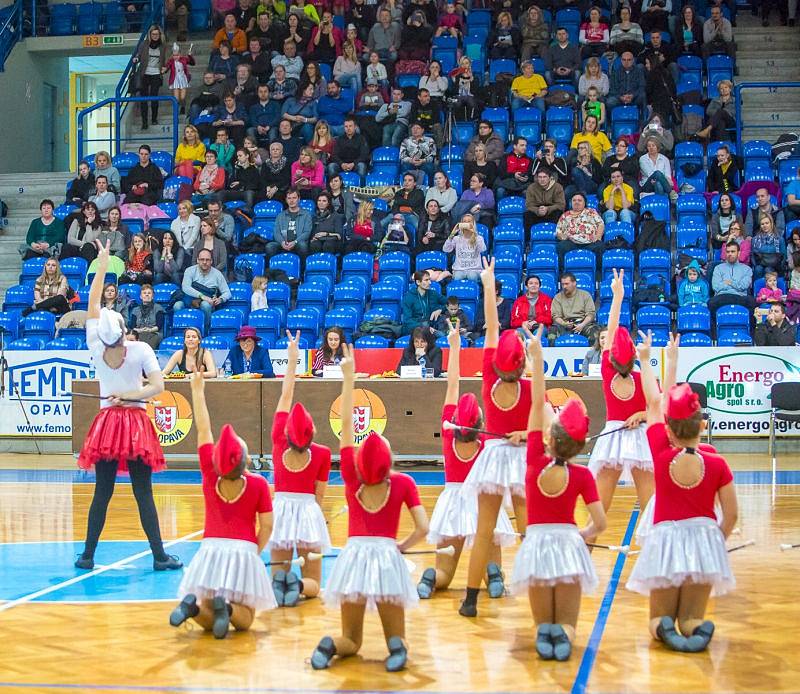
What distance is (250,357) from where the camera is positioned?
1438 centimetres

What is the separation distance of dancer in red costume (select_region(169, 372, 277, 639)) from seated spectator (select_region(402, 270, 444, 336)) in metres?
9.64

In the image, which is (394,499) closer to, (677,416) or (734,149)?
(677,416)

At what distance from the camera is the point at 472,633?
20.4 ft

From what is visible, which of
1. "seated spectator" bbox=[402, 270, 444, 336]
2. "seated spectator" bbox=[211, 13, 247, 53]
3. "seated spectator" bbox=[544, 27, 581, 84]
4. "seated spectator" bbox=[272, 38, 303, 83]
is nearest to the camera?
"seated spectator" bbox=[402, 270, 444, 336]

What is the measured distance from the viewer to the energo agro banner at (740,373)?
47.7 feet

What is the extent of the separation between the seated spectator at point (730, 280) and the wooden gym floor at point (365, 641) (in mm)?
6768

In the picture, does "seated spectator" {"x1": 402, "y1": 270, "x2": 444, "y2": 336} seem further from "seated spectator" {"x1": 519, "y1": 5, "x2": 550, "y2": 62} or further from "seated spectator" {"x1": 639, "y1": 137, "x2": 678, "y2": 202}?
"seated spectator" {"x1": 519, "y1": 5, "x2": 550, "y2": 62}

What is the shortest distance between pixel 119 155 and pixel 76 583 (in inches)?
565

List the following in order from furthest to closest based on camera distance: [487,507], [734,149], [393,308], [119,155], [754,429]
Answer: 1. [119,155]
2. [734,149]
3. [393,308]
4. [754,429]
5. [487,507]

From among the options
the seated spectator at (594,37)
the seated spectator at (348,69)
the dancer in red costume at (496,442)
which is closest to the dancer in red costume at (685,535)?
the dancer in red costume at (496,442)

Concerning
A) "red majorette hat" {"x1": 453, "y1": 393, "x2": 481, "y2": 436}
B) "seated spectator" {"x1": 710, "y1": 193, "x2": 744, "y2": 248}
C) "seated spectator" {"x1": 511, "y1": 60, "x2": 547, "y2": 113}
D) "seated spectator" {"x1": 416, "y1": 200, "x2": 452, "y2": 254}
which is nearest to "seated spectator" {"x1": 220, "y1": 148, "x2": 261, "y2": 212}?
"seated spectator" {"x1": 416, "y1": 200, "x2": 452, "y2": 254}

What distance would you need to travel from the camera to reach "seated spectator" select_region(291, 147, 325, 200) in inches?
729

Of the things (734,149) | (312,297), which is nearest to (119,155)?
(312,297)

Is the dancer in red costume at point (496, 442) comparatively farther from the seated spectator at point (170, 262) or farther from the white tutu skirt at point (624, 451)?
the seated spectator at point (170, 262)
